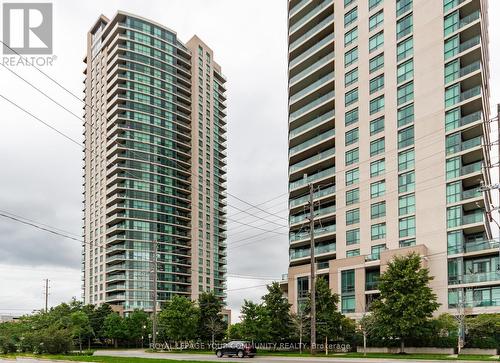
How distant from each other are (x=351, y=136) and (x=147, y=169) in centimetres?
6864

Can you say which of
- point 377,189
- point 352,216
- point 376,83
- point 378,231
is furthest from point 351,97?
point 378,231

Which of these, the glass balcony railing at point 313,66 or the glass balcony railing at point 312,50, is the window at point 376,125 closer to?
the glass balcony railing at point 313,66

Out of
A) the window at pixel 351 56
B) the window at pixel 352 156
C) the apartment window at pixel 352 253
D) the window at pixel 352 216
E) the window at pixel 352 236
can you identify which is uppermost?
the window at pixel 351 56

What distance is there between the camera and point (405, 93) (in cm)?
6769

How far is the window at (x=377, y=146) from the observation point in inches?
2741

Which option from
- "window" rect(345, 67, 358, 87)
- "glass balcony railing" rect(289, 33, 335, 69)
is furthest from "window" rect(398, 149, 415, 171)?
"glass balcony railing" rect(289, 33, 335, 69)

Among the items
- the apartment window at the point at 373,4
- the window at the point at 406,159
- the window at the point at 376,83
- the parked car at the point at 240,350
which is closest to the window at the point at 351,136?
the window at the point at 376,83

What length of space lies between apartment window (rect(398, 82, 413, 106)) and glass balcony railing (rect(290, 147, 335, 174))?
13391 mm

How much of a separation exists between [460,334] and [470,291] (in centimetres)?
1130

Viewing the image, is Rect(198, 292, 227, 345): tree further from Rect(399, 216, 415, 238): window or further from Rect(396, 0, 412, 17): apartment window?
Rect(396, 0, 412, 17): apartment window

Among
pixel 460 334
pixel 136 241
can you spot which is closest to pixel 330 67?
pixel 460 334

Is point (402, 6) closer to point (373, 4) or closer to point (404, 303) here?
point (373, 4)

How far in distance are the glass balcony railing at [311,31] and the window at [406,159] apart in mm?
27591

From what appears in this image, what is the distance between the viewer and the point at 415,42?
6725cm
